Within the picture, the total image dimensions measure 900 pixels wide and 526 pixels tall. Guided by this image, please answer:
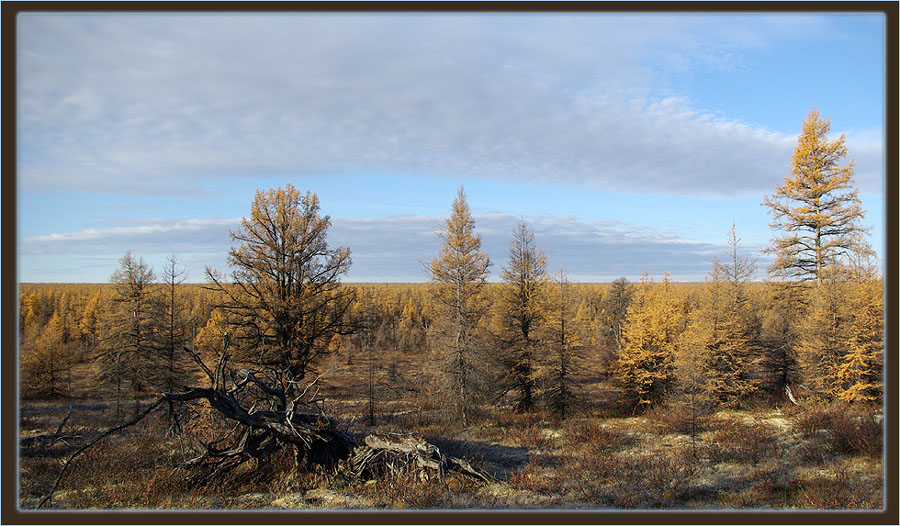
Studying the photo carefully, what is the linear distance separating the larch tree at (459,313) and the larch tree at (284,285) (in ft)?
14.9

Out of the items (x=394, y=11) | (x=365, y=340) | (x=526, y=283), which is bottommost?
(x=365, y=340)

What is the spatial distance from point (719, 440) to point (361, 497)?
38.3ft

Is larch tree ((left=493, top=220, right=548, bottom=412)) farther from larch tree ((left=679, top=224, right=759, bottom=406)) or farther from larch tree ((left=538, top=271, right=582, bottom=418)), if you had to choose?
larch tree ((left=679, top=224, right=759, bottom=406))

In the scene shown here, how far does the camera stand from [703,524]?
463 centimetres

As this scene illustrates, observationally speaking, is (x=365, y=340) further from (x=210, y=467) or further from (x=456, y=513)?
(x=456, y=513)

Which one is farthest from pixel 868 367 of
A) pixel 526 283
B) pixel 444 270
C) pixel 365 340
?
pixel 365 340

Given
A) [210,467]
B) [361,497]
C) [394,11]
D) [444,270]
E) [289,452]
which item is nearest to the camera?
[394,11]

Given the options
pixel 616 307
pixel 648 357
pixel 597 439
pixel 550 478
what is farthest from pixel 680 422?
pixel 616 307

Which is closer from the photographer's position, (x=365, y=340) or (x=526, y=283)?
(x=526, y=283)

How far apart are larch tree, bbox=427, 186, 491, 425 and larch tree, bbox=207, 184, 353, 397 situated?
4.53m

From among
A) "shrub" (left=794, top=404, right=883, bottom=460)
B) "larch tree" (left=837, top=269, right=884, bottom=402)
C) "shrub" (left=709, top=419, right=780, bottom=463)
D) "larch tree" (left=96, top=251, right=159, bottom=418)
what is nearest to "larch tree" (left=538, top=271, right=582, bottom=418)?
"shrub" (left=709, top=419, right=780, bottom=463)

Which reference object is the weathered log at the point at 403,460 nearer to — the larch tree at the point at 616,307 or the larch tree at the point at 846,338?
the larch tree at the point at 846,338

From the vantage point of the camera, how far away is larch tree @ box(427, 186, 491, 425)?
19594 millimetres

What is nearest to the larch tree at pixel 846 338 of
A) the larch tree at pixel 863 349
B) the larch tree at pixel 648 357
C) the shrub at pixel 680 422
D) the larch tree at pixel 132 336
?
the larch tree at pixel 863 349
